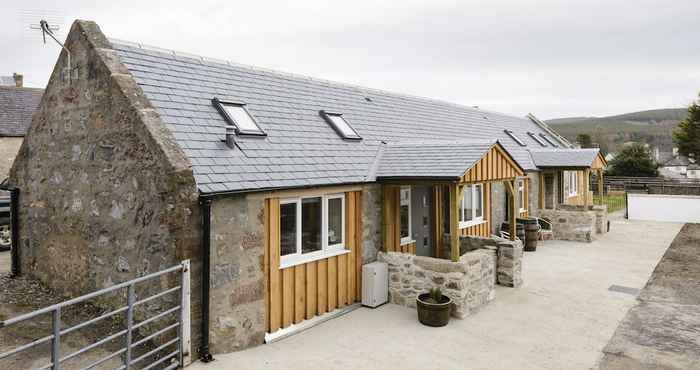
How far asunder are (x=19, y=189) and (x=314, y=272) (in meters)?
7.15

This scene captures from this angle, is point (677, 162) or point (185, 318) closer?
point (185, 318)

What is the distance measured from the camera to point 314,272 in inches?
334

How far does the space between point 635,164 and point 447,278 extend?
138 feet

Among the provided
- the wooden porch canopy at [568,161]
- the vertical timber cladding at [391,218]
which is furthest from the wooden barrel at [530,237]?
the vertical timber cladding at [391,218]

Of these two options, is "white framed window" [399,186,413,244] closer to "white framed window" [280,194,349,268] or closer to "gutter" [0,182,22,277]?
"white framed window" [280,194,349,268]

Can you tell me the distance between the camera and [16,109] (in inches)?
908

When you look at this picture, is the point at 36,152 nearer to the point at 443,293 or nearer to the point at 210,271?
the point at 210,271

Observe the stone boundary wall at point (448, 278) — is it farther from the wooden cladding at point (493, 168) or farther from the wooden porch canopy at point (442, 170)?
the wooden cladding at point (493, 168)

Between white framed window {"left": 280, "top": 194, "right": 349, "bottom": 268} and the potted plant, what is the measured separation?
72.3 inches

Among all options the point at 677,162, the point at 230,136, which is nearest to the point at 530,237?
the point at 230,136

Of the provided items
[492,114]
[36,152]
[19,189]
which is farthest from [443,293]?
[492,114]

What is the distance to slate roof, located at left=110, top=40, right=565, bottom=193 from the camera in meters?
7.42

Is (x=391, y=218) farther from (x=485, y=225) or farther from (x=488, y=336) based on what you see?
(x=485, y=225)

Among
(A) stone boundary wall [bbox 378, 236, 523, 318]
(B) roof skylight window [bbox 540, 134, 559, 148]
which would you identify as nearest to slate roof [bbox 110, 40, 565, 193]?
(A) stone boundary wall [bbox 378, 236, 523, 318]
